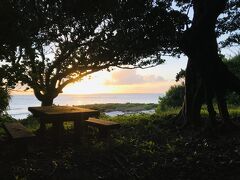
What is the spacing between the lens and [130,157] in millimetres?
9031

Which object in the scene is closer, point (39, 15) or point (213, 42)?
point (39, 15)

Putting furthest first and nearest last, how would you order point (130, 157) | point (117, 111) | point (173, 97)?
point (117, 111)
point (173, 97)
point (130, 157)

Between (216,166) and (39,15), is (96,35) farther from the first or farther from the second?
(216,166)

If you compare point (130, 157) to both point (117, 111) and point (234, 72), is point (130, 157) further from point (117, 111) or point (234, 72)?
point (117, 111)

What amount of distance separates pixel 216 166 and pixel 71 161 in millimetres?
3535

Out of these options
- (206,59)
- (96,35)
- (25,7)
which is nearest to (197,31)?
(206,59)

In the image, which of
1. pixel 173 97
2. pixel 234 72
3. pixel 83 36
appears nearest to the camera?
pixel 83 36

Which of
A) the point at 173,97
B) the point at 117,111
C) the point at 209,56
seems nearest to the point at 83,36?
the point at 209,56

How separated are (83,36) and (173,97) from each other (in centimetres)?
1659

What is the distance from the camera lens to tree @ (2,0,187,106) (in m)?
9.53

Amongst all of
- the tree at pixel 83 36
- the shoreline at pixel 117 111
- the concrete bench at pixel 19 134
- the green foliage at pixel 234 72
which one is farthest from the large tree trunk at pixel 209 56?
the shoreline at pixel 117 111

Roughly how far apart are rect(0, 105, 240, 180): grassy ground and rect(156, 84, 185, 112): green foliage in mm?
19459

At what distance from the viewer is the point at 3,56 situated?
8.89m

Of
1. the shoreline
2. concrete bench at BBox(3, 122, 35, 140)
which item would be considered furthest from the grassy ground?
the shoreline
